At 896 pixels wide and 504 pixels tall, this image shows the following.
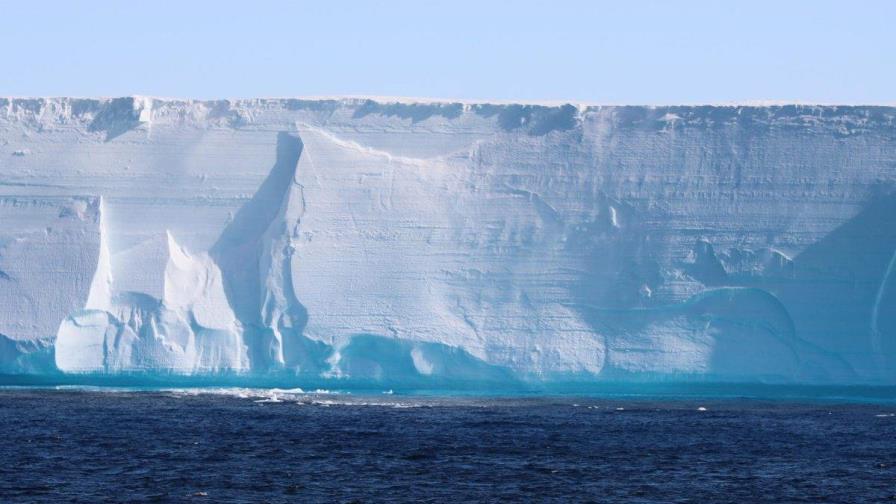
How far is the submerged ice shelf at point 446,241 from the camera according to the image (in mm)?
22141

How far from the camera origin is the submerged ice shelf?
22141 mm

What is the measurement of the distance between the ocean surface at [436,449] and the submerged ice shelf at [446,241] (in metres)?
0.79

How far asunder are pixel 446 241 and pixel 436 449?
751 centimetres

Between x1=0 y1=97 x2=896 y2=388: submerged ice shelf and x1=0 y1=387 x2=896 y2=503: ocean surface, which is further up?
x1=0 y1=97 x2=896 y2=388: submerged ice shelf

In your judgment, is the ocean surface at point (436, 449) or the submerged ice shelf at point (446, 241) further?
the submerged ice shelf at point (446, 241)

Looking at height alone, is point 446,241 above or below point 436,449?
above

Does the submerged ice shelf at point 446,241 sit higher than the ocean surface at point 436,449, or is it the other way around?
the submerged ice shelf at point 446,241

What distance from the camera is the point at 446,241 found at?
903 inches

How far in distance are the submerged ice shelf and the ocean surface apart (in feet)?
2.60

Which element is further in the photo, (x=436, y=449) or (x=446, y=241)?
(x=446, y=241)

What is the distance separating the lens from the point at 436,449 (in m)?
15.8

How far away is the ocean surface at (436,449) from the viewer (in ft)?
42.3

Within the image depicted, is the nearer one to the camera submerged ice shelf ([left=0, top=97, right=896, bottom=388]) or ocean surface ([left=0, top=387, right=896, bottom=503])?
ocean surface ([left=0, top=387, right=896, bottom=503])

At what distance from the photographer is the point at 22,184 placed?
23.3 meters
